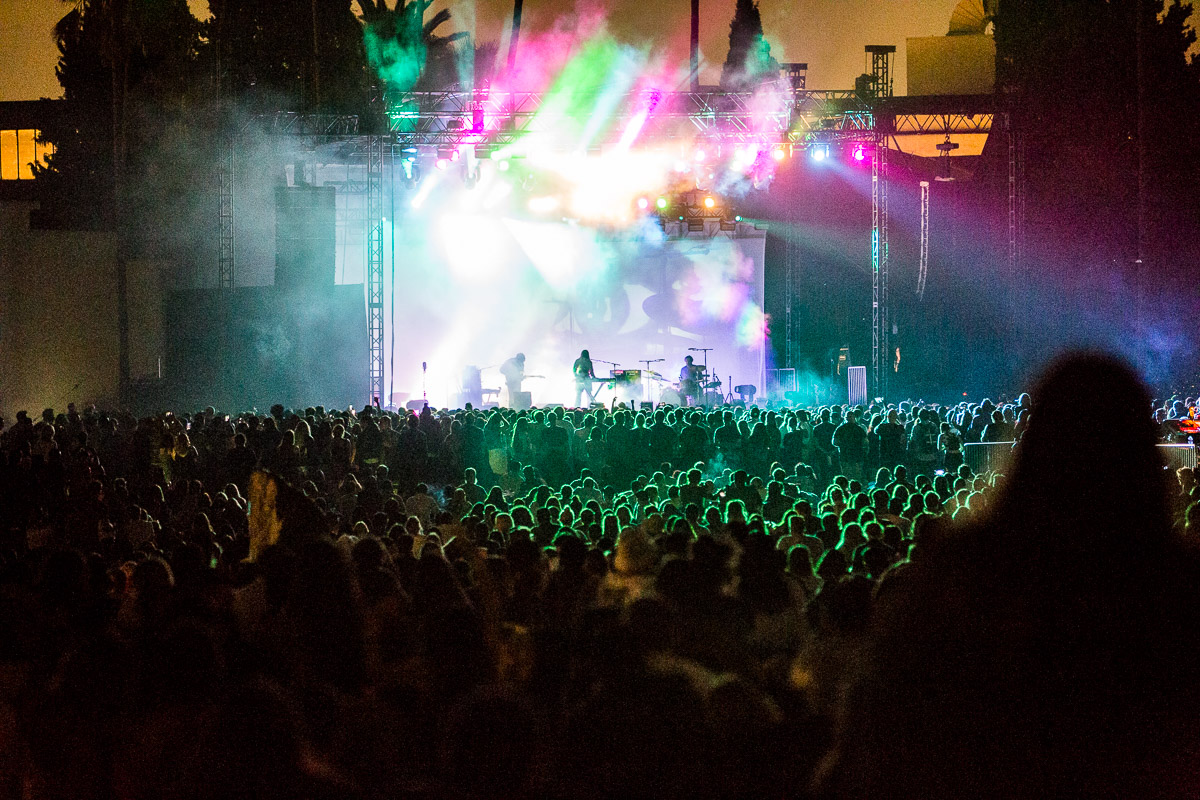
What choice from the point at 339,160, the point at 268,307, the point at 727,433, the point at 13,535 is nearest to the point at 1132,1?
the point at 727,433

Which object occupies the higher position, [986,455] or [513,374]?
[513,374]

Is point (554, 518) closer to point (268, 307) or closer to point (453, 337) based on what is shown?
point (268, 307)

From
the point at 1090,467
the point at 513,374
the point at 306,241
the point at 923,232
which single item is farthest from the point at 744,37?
the point at 1090,467

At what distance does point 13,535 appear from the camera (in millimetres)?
8172

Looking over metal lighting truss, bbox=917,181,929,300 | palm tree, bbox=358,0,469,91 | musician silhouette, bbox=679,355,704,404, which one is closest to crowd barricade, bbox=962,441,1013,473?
musician silhouette, bbox=679,355,704,404

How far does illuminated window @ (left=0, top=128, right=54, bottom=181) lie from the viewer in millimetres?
26078

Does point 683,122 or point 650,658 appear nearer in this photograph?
point 650,658

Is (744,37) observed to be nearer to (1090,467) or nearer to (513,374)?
(513,374)

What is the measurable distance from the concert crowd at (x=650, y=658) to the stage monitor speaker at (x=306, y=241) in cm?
1425

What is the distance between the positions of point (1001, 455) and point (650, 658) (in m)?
8.62

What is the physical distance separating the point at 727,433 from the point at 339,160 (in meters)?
11.9

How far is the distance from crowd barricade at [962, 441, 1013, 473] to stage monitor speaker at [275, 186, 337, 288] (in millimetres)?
13071

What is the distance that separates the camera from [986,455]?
462 inches

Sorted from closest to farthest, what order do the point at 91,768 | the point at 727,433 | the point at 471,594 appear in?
the point at 91,768, the point at 471,594, the point at 727,433
